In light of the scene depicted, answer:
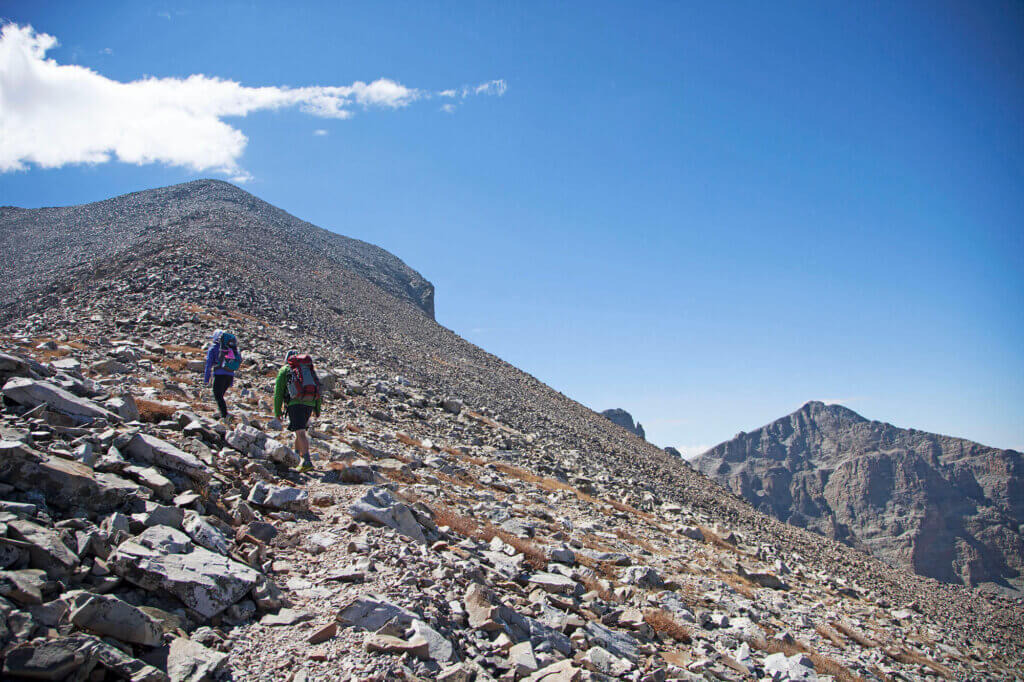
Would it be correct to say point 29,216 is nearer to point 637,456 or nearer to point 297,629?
point 637,456

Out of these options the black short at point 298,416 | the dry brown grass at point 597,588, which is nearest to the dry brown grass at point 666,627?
the dry brown grass at point 597,588

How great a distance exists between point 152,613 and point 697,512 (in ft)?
81.0

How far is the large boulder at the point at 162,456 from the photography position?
306 inches

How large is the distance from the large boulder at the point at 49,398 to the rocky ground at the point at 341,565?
0.03 metres

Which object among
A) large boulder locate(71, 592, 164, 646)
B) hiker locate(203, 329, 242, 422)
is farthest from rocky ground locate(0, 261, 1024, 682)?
hiker locate(203, 329, 242, 422)

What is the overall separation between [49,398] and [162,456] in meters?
2.03

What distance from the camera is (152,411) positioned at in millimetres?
10047

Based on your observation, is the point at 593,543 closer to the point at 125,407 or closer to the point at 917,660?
the point at 917,660

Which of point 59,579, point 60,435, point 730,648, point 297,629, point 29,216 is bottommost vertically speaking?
point 730,648

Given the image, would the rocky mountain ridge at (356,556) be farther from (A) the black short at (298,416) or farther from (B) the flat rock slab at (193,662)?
(A) the black short at (298,416)

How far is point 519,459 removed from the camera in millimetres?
22297

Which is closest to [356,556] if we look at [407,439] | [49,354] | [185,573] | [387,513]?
[387,513]

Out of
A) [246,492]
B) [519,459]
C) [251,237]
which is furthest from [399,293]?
[246,492]

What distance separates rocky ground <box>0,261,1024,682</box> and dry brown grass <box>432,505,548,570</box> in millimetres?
71
